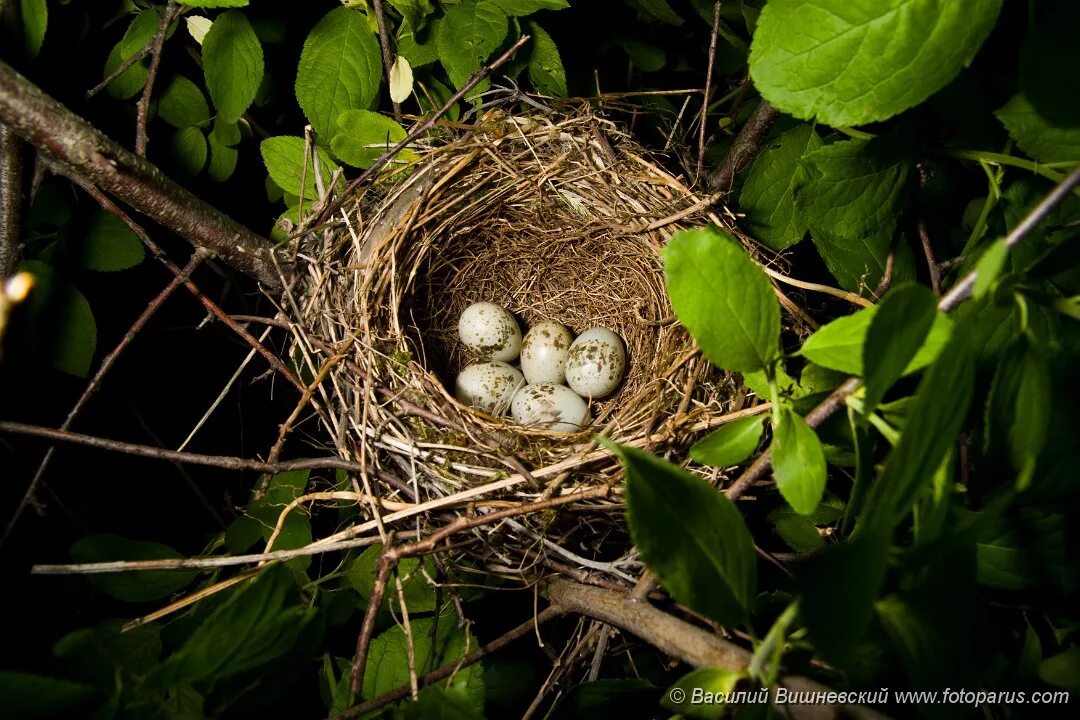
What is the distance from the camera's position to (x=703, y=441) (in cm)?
59

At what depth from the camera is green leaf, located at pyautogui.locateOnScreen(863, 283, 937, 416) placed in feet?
1.22

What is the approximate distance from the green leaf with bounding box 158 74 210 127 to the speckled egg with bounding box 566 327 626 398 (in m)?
0.79

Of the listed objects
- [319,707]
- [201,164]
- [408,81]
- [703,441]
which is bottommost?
[319,707]

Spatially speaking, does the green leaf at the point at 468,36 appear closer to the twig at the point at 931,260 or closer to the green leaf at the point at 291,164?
the green leaf at the point at 291,164

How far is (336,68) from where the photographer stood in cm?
90

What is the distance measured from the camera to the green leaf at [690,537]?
382 mm

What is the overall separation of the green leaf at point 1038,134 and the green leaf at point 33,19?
3.60 ft

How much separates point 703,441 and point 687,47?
1.01m

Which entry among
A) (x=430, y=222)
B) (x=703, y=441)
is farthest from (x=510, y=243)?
(x=703, y=441)

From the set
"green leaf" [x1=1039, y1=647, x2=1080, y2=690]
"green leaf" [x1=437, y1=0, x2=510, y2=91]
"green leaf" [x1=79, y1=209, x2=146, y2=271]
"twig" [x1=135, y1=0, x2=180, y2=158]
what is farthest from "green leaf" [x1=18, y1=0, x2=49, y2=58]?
"green leaf" [x1=1039, y1=647, x2=1080, y2=690]

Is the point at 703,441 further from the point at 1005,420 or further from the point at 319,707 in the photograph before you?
the point at 319,707

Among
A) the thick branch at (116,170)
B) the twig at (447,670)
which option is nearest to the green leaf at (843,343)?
the twig at (447,670)

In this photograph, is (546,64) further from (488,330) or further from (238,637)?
(238,637)

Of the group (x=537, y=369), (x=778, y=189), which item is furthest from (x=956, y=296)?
(x=537, y=369)
